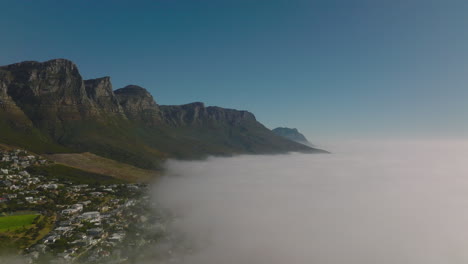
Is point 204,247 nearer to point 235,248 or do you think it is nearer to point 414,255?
point 235,248

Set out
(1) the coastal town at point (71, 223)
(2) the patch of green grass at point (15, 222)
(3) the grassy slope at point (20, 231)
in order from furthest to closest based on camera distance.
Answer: (2) the patch of green grass at point (15, 222)
(1) the coastal town at point (71, 223)
(3) the grassy slope at point (20, 231)

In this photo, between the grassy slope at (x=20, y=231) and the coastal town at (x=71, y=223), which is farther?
the coastal town at (x=71, y=223)

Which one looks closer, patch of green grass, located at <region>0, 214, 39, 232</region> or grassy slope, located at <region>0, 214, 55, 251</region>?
grassy slope, located at <region>0, 214, 55, 251</region>

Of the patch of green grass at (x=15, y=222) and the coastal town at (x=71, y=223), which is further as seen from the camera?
the patch of green grass at (x=15, y=222)

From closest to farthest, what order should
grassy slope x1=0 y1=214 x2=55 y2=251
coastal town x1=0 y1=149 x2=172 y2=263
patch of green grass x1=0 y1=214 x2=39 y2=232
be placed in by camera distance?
1. grassy slope x1=0 y1=214 x2=55 y2=251
2. coastal town x1=0 y1=149 x2=172 y2=263
3. patch of green grass x1=0 y1=214 x2=39 y2=232

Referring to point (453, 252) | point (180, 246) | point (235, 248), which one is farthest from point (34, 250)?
point (453, 252)

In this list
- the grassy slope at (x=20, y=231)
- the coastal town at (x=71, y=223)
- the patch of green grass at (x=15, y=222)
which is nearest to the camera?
the grassy slope at (x=20, y=231)

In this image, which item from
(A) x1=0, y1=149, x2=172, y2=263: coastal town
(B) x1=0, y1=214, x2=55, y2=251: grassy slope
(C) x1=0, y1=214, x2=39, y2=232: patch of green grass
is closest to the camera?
(B) x1=0, y1=214, x2=55, y2=251: grassy slope

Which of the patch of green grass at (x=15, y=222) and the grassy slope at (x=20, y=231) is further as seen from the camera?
the patch of green grass at (x=15, y=222)
